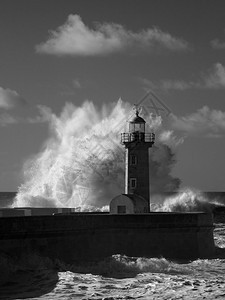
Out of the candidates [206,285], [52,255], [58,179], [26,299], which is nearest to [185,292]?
[206,285]

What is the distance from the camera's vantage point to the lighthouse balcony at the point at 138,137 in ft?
72.7

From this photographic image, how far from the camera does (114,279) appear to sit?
14742mm

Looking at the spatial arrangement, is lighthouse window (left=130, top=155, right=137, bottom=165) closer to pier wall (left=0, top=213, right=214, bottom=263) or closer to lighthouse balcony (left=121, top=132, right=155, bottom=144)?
lighthouse balcony (left=121, top=132, right=155, bottom=144)

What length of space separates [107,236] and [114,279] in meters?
2.92

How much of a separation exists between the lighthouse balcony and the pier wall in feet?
15.4

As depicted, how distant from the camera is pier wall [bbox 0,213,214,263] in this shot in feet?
52.6

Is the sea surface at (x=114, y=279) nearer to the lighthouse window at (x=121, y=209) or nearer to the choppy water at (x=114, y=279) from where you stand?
the choppy water at (x=114, y=279)

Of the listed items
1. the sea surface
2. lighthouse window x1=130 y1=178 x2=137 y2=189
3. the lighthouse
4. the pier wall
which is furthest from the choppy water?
lighthouse window x1=130 y1=178 x2=137 y2=189

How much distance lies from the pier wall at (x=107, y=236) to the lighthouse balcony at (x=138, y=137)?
4680mm

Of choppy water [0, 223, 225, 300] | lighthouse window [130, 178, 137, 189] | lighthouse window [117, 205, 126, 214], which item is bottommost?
choppy water [0, 223, 225, 300]

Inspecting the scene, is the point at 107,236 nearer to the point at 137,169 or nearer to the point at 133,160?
the point at 137,169

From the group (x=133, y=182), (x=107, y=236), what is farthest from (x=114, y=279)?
(x=133, y=182)

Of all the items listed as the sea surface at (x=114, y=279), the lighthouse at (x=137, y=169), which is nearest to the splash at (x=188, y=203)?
the lighthouse at (x=137, y=169)

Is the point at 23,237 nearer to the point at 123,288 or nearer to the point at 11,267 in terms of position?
the point at 11,267
